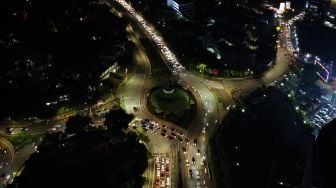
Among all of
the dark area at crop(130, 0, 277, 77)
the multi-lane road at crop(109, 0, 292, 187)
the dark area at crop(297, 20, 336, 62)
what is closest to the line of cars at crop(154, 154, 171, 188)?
the multi-lane road at crop(109, 0, 292, 187)

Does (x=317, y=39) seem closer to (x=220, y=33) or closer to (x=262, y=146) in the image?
(x=220, y=33)

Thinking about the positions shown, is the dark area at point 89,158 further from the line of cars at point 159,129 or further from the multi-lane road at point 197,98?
the multi-lane road at point 197,98

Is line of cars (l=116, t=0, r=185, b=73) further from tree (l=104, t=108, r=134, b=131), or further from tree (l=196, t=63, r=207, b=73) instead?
tree (l=104, t=108, r=134, b=131)

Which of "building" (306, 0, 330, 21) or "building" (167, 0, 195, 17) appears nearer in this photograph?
"building" (306, 0, 330, 21)

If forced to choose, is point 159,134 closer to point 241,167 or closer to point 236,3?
point 241,167

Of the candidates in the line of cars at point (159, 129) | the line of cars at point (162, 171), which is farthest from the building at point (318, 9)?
the line of cars at point (162, 171)

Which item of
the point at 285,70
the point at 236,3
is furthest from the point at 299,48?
the point at 236,3
